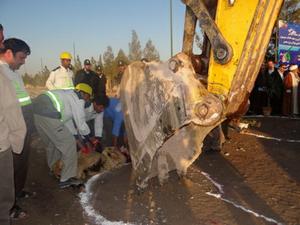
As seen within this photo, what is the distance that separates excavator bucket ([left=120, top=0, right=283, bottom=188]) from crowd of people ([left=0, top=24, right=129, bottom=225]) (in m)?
1.36

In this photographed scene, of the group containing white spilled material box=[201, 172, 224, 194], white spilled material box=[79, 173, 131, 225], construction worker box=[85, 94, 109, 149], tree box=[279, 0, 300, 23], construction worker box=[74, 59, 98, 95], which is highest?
tree box=[279, 0, 300, 23]

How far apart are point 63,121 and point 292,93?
30.8 ft

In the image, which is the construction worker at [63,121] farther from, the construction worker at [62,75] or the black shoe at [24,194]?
the construction worker at [62,75]

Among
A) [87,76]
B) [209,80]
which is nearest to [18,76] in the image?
[209,80]

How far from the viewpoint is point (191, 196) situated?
17.1ft

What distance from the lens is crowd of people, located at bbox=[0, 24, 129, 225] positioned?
12.2 feet

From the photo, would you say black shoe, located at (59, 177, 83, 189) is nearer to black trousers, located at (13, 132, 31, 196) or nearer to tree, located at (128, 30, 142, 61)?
black trousers, located at (13, 132, 31, 196)

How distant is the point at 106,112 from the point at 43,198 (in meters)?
2.66

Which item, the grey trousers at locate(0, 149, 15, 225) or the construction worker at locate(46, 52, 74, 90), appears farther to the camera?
the construction worker at locate(46, 52, 74, 90)

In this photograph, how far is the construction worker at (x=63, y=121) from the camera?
18.6ft

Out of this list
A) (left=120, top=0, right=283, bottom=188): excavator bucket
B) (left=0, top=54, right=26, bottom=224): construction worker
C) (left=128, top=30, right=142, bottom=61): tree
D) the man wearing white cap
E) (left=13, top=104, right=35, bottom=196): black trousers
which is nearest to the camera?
(left=120, top=0, right=283, bottom=188): excavator bucket

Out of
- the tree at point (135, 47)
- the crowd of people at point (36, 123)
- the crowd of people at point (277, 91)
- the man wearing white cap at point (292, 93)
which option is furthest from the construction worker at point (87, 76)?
the tree at point (135, 47)

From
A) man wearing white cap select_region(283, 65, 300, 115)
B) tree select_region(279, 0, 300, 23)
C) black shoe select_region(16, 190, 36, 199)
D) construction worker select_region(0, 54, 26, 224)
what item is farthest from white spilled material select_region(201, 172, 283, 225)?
tree select_region(279, 0, 300, 23)

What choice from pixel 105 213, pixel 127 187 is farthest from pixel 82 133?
pixel 105 213
